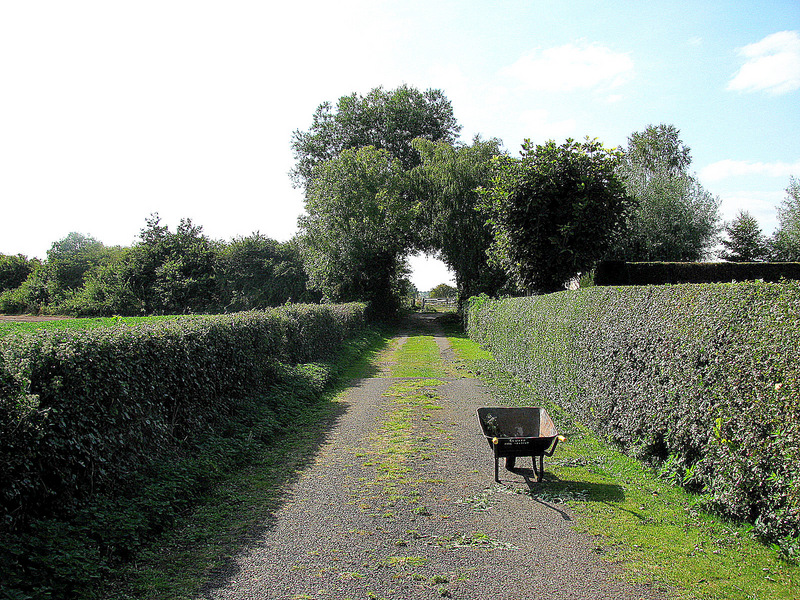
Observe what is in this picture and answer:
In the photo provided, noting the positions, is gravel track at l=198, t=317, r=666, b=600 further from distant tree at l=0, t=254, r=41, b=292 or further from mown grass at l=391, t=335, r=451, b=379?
distant tree at l=0, t=254, r=41, b=292

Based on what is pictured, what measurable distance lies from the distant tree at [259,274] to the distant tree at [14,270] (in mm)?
18459

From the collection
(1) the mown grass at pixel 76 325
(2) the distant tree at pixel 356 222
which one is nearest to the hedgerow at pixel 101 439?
(1) the mown grass at pixel 76 325

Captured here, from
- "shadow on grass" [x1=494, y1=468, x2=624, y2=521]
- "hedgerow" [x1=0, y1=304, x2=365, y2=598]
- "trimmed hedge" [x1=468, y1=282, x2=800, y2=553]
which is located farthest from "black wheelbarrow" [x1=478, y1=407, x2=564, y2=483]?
"hedgerow" [x1=0, y1=304, x2=365, y2=598]

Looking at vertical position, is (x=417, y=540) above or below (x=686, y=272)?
below

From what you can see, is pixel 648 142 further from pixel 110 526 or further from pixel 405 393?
pixel 110 526

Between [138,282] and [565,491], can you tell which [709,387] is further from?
[138,282]

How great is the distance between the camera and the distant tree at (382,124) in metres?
47.0

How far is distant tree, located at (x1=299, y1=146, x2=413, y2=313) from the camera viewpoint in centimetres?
3766

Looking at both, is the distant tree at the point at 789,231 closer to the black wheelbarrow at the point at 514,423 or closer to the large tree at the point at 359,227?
the large tree at the point at 359,227

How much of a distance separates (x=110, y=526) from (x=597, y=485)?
5558 mm

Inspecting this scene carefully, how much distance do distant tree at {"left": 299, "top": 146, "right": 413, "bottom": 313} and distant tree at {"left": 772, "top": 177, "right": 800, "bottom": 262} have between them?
2713 cm

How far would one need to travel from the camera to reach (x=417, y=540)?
482 centimetres

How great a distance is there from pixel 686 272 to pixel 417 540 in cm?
2353

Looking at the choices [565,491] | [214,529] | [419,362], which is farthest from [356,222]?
[214,529]
